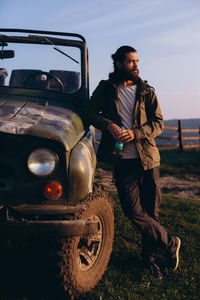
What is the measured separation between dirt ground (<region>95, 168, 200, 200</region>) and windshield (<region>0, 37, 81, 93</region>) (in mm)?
3986

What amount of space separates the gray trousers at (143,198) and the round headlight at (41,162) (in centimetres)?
103

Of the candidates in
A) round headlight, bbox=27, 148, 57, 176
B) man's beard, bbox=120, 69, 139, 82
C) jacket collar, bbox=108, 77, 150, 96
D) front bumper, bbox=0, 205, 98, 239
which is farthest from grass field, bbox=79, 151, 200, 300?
man's beard, bbox=120, 69, 139, 82

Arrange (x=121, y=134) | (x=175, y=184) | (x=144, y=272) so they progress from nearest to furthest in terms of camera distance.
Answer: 1. (x=121, y=134)
2. (x=144, y=272)
3. (x=175, y=184)

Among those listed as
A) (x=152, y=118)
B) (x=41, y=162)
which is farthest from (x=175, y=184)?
(x=41, y=162)

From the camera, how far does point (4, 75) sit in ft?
13.1

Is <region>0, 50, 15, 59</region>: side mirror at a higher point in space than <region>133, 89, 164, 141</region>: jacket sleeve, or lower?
higher

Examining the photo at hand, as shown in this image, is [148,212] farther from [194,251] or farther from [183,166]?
[183,166]

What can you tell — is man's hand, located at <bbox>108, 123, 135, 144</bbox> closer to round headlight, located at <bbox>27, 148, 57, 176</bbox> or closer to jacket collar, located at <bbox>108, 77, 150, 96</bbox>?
jacket collar, located at <bbox>108, 77, 150, 96</bbox>

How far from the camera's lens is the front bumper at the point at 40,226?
2330 millimetres

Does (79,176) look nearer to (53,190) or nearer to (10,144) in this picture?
(53,190)

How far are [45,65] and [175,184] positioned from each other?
233 inches

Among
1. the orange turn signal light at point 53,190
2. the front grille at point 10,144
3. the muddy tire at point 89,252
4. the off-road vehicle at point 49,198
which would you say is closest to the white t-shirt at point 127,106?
the off-road vehicle at point 49,198

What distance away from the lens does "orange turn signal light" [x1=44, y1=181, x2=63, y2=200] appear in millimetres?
2430

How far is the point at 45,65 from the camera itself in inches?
159
